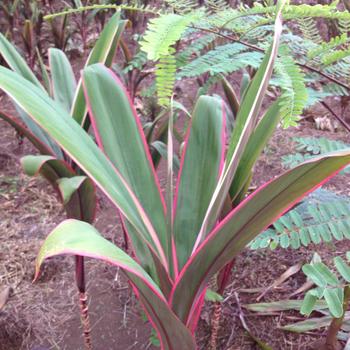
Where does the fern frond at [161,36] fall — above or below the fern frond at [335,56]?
above

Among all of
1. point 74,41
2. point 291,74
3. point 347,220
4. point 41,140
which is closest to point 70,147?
point 291,74

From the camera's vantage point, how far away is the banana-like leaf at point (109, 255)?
42 centimetres

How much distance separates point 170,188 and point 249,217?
0.17m

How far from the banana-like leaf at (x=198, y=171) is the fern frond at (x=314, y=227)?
250 mm

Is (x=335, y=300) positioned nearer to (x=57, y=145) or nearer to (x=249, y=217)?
(x=249, y=217)

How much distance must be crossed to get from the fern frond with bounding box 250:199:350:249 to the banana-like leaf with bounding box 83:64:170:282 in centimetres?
30

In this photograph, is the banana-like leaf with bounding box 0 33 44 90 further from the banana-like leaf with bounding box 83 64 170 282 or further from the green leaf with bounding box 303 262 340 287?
the green leaf with bounding box 303 262 340 287

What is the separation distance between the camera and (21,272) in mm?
1507

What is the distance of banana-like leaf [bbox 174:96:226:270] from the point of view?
2.39 ft

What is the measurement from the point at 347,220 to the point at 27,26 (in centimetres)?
212

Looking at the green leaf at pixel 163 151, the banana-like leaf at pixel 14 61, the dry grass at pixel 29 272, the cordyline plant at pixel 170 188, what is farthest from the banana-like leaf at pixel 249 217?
the dry grass at pixel 29 272

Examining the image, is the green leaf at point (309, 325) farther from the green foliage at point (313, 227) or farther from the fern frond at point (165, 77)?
the fern frond at point (165, 77)

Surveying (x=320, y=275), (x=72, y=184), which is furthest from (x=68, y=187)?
(x=320, y=275)

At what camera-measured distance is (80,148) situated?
600 millimetres
